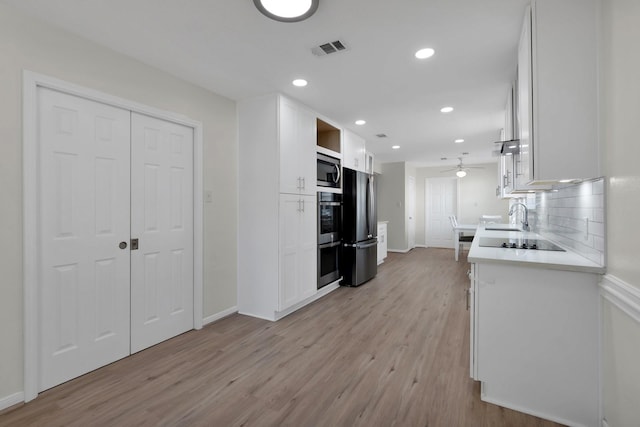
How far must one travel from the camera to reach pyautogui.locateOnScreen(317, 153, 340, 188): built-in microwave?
A: 402 cm

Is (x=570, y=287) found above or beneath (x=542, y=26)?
beneath

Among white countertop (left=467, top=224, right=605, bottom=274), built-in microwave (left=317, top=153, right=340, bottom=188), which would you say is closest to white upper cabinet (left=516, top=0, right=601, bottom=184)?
white countertop (left=467, top=224, right=605, bottom=274)

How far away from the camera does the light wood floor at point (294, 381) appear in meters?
1.75

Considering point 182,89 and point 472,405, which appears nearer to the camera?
point 472,405

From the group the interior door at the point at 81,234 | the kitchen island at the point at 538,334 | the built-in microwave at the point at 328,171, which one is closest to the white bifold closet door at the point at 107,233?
the interior door at the point at 81,234

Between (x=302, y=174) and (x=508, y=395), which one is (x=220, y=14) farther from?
(x=508, y=395)

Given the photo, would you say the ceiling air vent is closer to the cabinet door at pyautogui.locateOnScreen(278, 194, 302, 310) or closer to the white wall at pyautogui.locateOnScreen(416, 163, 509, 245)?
the cabinet door at pyautogui.locateOnScreen(278, 194, 302, 310)

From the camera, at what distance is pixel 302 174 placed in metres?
3.59

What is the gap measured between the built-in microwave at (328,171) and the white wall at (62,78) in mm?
1301

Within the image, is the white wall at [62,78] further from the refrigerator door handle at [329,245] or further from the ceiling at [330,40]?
the refrigerator door handle at [329,245]

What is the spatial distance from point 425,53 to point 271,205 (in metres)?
2.00

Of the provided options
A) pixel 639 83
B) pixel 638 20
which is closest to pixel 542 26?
pixel 638 20

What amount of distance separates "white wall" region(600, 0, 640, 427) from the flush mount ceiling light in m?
1.48

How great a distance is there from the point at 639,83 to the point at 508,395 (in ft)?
5.65
